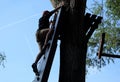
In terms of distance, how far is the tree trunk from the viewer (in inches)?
315

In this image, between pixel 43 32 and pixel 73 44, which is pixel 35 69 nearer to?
pixel 73 44

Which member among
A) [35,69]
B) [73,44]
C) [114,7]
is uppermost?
[114,7]

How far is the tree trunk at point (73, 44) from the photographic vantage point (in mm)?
8008

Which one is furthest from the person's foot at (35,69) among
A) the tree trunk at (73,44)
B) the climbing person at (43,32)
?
the tree trunk at (73,44)

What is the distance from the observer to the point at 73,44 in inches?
325

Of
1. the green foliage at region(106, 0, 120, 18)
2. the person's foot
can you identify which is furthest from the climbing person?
the green foliage at region(106, 0, 120, 18)

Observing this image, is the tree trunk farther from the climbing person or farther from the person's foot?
the person's foot

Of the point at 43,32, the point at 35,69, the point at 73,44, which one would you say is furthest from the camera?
the point at 43,32

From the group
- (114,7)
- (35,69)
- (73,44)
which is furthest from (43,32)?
(114,7)

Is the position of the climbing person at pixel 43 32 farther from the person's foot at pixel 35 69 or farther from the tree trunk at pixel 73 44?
the tree trunk at pixel 73 44

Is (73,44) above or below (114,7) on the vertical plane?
below

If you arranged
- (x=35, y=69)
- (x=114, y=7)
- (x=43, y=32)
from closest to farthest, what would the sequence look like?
(x=35, y=69), (x=43, y=32), (x=114, y=7)

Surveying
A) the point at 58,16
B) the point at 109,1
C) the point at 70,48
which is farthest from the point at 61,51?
the point at 109,1

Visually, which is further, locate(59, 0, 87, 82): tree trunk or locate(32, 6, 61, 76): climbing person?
locate(32, 6, 61, 76): climbing person
